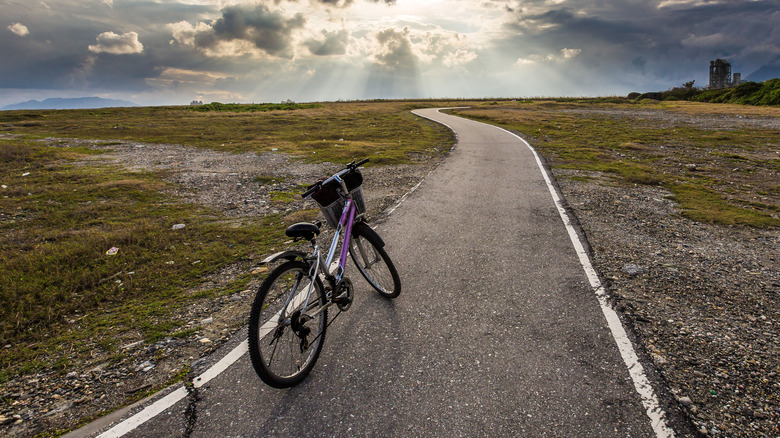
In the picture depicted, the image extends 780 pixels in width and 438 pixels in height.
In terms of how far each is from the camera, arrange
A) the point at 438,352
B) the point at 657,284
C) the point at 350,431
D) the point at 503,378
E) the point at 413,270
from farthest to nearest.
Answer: the point at 413,270
the point at 657,284
the point at 438,352
the point at 503,378
the point at 350,431

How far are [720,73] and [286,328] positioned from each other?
383ft

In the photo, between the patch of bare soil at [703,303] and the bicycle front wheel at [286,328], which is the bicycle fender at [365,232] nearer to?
the bicycle front wheel at [286,328]

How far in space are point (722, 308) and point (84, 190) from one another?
50.3ft

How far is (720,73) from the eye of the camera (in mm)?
84938

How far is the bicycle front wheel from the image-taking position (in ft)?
10.5

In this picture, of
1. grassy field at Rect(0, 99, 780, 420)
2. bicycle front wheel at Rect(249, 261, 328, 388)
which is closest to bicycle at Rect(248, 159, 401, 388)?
bicycle front wheel at Rect(249, 261, 328, 388)

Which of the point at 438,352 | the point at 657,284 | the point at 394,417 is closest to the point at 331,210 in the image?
the point at 438,352

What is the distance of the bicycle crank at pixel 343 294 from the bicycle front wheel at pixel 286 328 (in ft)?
0.99

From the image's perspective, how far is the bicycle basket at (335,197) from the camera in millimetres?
4105

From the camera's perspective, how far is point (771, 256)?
251 inches

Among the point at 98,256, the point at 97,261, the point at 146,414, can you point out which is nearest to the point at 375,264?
the point at 146,414

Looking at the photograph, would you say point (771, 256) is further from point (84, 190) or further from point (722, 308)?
point (84, 190)

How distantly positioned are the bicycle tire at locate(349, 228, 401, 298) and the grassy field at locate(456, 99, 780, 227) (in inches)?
307

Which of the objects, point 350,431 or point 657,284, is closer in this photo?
point 350,431
